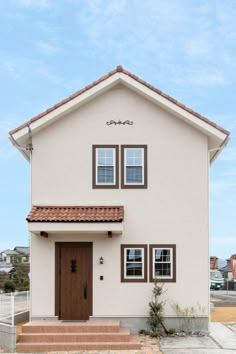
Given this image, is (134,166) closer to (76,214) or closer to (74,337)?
(76,214)

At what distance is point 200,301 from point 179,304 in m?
0.76

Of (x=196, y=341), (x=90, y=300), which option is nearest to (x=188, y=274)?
(x=196, y=341)

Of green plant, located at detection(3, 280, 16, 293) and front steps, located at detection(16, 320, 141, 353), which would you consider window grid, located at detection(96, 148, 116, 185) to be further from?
green plant, located at detection(3, 280, 16, 293)

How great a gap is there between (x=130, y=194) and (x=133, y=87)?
3859 mm

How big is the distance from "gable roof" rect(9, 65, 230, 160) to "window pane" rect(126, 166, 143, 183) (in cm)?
245

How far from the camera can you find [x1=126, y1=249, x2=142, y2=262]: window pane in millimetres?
17328

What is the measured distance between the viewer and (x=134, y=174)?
1772 centimetres

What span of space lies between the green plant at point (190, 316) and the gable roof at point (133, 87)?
6.09 meters

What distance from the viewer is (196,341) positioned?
51.7 feet

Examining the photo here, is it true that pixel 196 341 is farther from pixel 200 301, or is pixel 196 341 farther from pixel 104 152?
pixel 104 152

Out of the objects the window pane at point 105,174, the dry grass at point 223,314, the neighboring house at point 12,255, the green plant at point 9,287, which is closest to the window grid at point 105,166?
the window pane at point 105,174

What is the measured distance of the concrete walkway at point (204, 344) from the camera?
14.3 metres

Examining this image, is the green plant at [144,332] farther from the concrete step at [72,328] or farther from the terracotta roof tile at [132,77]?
the terracotta roof tile at [132,77]

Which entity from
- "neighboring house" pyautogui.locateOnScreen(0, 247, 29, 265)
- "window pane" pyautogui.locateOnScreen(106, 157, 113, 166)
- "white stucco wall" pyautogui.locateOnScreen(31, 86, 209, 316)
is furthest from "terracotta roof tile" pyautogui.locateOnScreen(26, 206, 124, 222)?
"neighboring house" pyautogui.locateOnScreen(0, 247, 29, 265)
